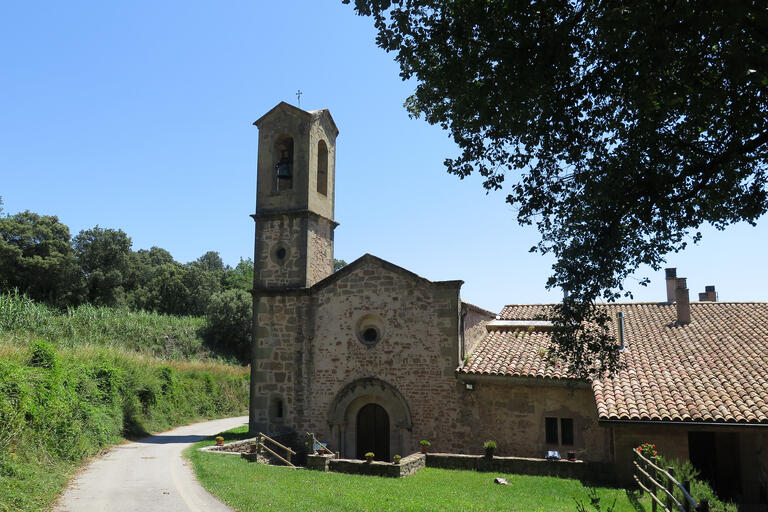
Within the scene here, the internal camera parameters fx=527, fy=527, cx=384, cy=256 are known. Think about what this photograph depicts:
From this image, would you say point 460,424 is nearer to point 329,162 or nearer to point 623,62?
point 329,162

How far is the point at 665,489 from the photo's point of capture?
29.3 ft

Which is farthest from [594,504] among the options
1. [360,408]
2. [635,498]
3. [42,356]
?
[42,356]

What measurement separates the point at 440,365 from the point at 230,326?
2855 cm

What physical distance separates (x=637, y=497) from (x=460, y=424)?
561cm

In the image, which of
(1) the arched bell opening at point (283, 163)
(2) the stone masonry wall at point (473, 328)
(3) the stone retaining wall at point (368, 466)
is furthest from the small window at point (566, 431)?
(1) the arched bell opening at point (283, 163)

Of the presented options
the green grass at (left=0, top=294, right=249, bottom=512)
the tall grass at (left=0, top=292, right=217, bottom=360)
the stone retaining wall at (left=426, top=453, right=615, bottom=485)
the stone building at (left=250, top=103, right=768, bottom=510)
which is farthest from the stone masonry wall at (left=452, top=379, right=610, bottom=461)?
the tall grass at (left=0, top=292, right=217, bottom=360)

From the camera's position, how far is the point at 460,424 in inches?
633

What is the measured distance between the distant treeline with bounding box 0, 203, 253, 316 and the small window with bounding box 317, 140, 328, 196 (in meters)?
27.0

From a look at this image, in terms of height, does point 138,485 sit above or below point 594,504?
below

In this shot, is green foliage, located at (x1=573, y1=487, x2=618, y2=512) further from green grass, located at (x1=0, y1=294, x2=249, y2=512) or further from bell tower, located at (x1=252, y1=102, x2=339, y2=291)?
bell tower, located at (x1=252, y1=102, x2=339, y2=291)

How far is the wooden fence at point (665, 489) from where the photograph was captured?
747cm

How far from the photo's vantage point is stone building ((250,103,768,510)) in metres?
13.4

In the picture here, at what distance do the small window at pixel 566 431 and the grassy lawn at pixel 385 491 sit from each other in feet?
7.28

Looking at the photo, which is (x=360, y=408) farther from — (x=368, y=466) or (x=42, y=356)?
(x=42, y=356)
